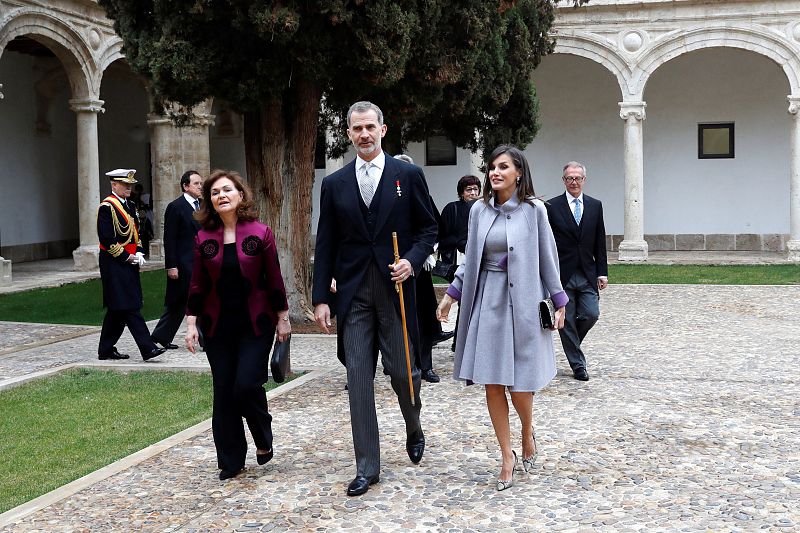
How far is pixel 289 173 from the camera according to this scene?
1059 cm

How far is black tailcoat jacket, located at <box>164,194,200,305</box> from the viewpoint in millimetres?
8789

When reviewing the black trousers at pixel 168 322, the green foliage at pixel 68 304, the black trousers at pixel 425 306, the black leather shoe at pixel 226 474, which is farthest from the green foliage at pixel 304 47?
the black leather shoe at pixel 226 474

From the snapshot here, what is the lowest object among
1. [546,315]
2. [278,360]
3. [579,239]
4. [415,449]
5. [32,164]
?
[415,449]

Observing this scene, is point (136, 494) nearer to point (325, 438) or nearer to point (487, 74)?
point (325, 438)

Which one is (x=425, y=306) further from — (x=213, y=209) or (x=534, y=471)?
(x=213, y=209)

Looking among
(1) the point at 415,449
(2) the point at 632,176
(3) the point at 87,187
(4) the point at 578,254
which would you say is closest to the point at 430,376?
(4) the point at 578,254

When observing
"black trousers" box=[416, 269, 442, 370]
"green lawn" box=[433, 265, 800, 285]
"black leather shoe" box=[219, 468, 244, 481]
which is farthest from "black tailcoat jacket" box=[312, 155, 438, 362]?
"green lawn" box=[433, 265, 800, 285]

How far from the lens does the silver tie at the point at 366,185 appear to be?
4781mm

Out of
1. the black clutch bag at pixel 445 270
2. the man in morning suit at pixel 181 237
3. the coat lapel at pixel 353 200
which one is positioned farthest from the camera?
the man in morning suit at pixel 181 237

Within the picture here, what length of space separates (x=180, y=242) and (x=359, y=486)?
4889 mm

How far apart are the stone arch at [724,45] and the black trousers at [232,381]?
15.8 m

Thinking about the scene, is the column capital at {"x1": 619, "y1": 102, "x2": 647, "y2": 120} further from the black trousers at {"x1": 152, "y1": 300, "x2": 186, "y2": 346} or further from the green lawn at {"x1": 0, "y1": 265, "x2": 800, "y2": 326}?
the black trousers at {"x1": 152, "y1": 300, "x2": 186, "y2": 346}

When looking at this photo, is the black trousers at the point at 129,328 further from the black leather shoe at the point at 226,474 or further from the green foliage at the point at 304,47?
the black leather shoe at the point at 226,474

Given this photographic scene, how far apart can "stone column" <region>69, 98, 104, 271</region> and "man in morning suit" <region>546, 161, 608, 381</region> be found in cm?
1235
